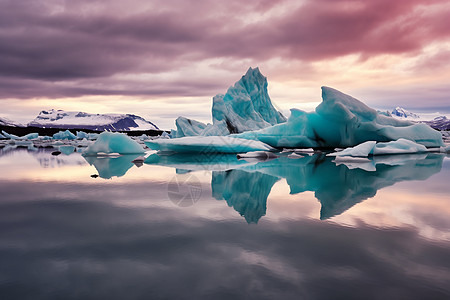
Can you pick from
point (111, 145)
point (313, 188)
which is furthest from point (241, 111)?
point (313, 188)

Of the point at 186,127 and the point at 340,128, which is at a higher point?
the point at 186,127

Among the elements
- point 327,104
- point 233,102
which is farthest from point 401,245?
point 233,102

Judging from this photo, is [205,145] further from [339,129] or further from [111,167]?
[339,129]

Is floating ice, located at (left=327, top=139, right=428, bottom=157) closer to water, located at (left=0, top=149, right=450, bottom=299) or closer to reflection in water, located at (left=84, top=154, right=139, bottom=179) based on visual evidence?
water, located at (left=0, top=149, right=450, bottom=299)

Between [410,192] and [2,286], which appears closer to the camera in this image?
[2,286]

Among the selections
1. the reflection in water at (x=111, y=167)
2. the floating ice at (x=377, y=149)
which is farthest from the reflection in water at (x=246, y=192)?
the floating ice at (x=377, y=149)

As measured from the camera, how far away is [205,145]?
11.8 meters

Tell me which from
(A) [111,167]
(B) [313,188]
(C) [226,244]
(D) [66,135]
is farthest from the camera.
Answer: (D) [66,135]

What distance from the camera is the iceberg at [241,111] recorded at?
23.6 m

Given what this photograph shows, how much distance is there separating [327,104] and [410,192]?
32.2ft

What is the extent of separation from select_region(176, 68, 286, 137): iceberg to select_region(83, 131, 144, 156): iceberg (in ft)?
34.1

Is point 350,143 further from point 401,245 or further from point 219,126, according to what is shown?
point 401,245

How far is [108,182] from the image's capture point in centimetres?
524

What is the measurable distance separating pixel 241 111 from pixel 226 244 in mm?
23684
